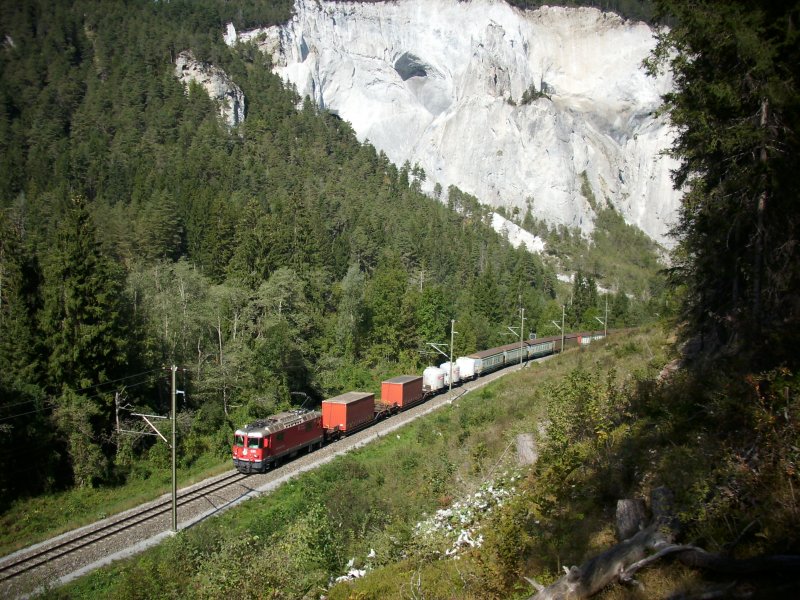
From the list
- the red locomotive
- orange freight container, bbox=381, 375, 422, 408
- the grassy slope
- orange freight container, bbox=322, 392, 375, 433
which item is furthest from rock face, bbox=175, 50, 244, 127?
the grassy slope

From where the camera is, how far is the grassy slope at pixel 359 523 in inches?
401

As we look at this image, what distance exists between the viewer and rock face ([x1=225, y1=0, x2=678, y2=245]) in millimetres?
149250

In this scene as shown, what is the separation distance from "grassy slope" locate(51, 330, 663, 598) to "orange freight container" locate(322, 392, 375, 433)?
274 cm

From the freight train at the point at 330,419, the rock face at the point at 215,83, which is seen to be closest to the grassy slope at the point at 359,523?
the freight train at the point at 330,419

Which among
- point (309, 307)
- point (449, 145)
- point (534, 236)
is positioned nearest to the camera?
point (309, 307)

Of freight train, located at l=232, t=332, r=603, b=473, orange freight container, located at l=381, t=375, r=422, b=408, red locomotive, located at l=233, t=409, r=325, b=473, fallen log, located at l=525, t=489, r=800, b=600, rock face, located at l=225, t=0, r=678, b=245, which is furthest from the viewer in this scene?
rock face, located at l=225, t=0, r=678, b=245

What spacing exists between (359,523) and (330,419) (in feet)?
50.9

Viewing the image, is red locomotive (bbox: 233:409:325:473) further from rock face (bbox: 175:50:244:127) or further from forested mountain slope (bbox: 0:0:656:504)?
rock face (bbox: 175:50:244:127)

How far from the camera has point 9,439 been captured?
27.1 meters

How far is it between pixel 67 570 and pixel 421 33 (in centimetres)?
16686

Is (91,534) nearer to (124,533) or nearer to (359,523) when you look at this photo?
(124,533)

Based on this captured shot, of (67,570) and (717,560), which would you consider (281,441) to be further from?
(717,560)

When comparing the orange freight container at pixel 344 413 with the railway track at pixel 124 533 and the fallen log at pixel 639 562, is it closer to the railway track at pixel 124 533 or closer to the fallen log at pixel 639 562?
the railway track at pixel 124 533

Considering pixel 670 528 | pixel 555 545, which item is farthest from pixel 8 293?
pixel 670 528
